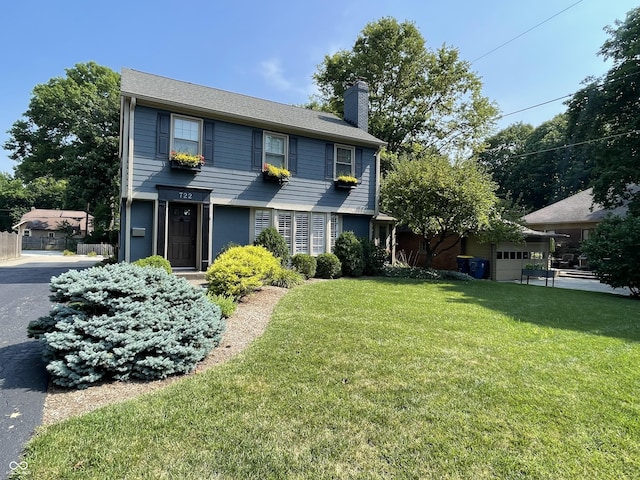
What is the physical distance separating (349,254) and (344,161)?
387cm

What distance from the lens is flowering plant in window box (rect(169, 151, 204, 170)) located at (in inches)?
374

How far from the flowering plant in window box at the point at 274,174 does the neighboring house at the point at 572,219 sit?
18780 mm

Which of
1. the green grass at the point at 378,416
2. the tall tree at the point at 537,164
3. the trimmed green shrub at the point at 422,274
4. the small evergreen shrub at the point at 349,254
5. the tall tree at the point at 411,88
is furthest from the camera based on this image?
the tall tree at the point at 537,164

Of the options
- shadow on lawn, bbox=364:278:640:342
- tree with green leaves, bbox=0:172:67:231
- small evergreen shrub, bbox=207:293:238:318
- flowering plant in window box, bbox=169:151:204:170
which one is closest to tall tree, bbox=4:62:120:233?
flowering plant in window box, bbox=169:151:204:170

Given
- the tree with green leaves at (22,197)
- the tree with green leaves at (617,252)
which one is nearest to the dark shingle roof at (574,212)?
the tree with green leaves at (617,252)

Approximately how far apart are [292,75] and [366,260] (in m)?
9.79

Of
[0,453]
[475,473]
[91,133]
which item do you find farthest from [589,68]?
[91,133]

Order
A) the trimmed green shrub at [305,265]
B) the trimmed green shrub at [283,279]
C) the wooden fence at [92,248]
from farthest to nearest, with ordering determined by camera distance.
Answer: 1. the wooden fence at [92,248]
2. the trimmed green shrub at [305,265]
3. the trimmed green shrub at [283,279]

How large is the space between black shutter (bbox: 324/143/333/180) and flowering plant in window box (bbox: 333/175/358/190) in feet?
1.05

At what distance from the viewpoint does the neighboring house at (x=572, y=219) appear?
68.6 ft

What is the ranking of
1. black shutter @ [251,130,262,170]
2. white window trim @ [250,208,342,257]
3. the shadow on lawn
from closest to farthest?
the shadow on lawn
black shutter @ [251,130,262,170]
white window trim @ [250,208,342,257]

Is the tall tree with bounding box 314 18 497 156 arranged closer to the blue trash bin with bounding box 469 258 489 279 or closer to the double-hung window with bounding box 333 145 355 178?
the double-hung window with bounding box 333 145 355 178

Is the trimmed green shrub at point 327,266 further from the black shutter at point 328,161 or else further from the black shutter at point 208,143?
the black shutter at point 208,143

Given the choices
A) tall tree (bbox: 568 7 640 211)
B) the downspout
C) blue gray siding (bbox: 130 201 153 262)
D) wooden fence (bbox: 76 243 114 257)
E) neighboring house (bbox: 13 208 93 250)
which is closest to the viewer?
the downspout
